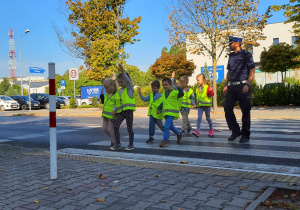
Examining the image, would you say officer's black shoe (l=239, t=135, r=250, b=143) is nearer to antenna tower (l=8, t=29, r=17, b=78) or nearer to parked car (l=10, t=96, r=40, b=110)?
parked car (l=10, t=96, r=40, b=110)

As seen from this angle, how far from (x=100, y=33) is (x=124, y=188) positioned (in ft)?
67.1

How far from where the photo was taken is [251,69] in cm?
687

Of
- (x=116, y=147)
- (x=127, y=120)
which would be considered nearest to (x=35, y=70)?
(x=116, y=147)

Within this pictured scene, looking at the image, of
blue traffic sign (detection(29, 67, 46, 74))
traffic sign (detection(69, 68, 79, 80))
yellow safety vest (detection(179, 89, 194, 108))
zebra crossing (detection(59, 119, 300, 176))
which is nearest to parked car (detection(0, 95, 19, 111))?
traffic sign (detection(69, 68, 79, 80))

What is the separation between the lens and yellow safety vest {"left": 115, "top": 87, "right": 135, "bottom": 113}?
6648mm

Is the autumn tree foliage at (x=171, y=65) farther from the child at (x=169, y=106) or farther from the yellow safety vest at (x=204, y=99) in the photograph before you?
the child at (x=169, y=106)

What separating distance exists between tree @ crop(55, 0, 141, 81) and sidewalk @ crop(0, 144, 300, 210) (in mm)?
18308

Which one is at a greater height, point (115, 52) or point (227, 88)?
point (115, 52)

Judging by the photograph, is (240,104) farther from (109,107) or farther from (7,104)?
(7,104)

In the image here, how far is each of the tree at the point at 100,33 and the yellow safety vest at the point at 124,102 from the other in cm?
1626

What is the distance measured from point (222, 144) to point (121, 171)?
10.0 feet

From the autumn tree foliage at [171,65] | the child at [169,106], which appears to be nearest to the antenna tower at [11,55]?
the autumn tree foliage at [171,65]

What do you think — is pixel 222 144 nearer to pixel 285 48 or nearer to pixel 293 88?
pixel 293 88

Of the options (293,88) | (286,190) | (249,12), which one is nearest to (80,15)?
(249,12)
